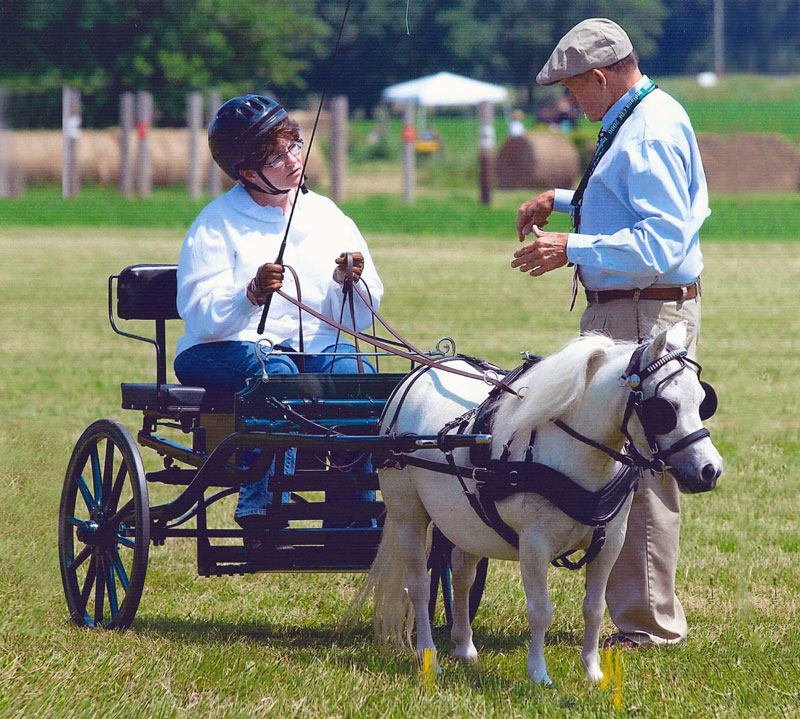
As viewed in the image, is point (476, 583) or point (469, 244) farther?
point (469, 244)

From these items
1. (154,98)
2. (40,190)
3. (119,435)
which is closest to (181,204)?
(40,190)

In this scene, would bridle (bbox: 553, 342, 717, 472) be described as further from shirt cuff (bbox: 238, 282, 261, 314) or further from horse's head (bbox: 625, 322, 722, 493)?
shirt cuff (bbox: 238, 282, 261, 314)

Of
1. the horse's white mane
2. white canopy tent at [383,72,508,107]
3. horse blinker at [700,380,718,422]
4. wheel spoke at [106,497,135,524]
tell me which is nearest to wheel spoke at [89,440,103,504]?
wheel spoke at [106,497,135,524]

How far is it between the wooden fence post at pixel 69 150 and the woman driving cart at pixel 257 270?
85.8 feet

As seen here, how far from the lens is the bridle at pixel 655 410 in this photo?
3627 mm

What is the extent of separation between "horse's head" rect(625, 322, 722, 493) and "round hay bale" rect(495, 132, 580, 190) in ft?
99.3

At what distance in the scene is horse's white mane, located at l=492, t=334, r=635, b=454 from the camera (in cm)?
384

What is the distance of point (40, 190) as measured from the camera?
28141mm

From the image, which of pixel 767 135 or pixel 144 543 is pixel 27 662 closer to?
pixel 144 543

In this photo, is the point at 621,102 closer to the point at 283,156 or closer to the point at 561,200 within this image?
the point at 561,200

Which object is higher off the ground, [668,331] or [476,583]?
[668,331]

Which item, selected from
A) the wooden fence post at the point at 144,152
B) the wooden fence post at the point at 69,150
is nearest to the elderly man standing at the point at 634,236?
the wooden fence post at the point at 69,150

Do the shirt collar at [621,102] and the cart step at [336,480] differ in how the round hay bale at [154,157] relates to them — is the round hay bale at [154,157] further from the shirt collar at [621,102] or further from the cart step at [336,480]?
the shirt collar at [621,102]

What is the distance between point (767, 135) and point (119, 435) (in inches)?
1257
